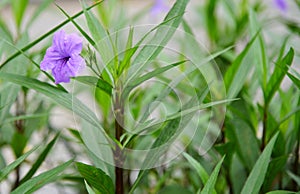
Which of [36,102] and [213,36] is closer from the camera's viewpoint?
[36,102]

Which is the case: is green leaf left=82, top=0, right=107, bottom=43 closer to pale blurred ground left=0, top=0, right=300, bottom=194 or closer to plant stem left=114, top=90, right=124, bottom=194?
plant stem left=114, top=90, right=124, bottom=194

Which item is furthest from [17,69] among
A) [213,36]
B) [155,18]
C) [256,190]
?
[155,18]

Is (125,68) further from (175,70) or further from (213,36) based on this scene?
(213,36)

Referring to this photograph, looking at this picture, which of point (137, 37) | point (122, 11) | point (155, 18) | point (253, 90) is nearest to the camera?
point (137, 37)

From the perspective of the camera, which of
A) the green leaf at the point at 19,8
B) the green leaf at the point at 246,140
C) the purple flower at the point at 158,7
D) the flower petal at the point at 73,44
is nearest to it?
the flower petal at the point at 73,44

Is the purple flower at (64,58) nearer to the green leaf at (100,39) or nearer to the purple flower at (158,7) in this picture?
the green leaf at (100,39)

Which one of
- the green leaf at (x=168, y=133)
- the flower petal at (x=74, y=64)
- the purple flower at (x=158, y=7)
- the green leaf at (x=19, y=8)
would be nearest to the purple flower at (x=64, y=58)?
the flower petal at (x=74, y=64)

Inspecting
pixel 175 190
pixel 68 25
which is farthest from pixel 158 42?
pixel 68 25

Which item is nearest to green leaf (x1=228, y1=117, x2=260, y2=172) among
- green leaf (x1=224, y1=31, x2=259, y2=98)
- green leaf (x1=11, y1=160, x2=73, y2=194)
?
green leaf (x1=224, y1=31, x2=259, y2=98)
